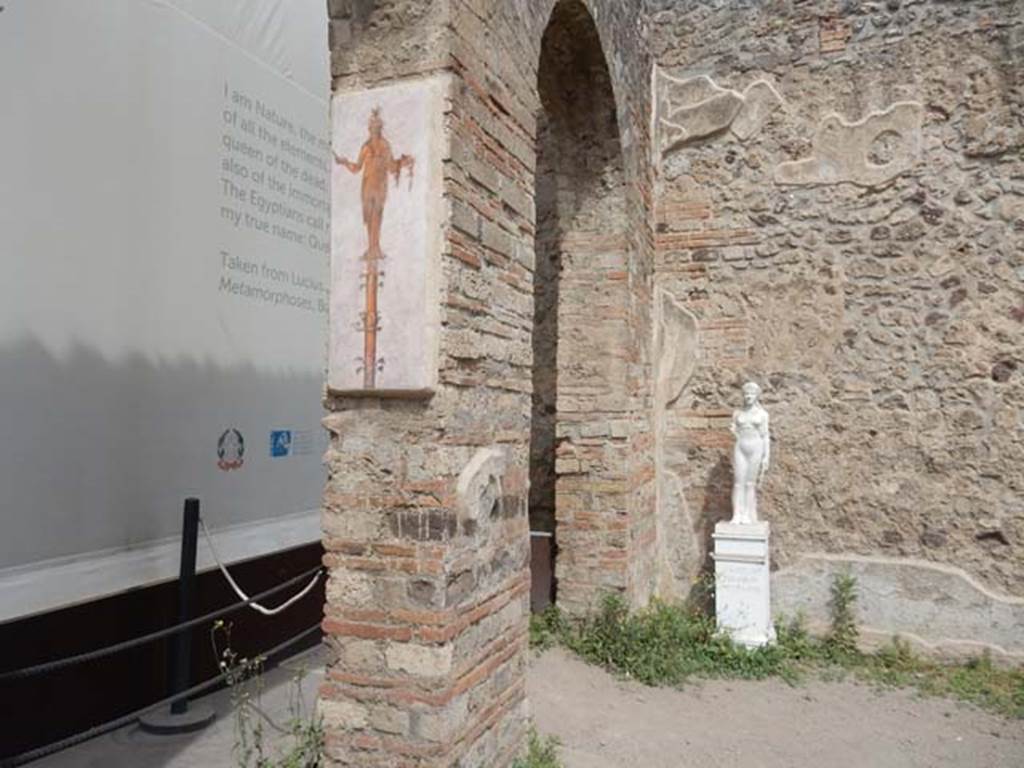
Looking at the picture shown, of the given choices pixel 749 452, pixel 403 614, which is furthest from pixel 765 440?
pixel 403 614

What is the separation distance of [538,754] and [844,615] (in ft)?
8.70

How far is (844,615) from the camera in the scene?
5.02m

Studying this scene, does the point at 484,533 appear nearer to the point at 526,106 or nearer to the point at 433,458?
the point at 433,458

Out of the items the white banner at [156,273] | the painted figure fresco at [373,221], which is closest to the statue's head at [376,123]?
the painted figure fresco at [373,221]

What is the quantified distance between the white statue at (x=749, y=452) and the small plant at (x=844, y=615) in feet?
2.21

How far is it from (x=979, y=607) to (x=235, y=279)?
178 inches

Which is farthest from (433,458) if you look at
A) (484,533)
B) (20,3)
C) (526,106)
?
(20,3)

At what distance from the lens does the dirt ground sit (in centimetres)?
353

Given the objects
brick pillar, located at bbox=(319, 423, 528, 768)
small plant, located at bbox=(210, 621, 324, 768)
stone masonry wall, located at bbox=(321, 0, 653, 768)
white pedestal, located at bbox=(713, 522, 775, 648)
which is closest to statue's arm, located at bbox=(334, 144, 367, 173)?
stone masonry wall, located at bbox=(321, 0, 653, 768)

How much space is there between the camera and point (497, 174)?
2.93 metres

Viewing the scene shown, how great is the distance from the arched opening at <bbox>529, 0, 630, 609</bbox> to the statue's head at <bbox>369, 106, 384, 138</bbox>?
2358 mm

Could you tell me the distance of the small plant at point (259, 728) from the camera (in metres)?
2.68

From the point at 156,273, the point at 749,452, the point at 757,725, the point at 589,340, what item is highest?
the point at 156,273

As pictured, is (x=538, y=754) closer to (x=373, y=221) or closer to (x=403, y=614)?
(x=403, y=614)
